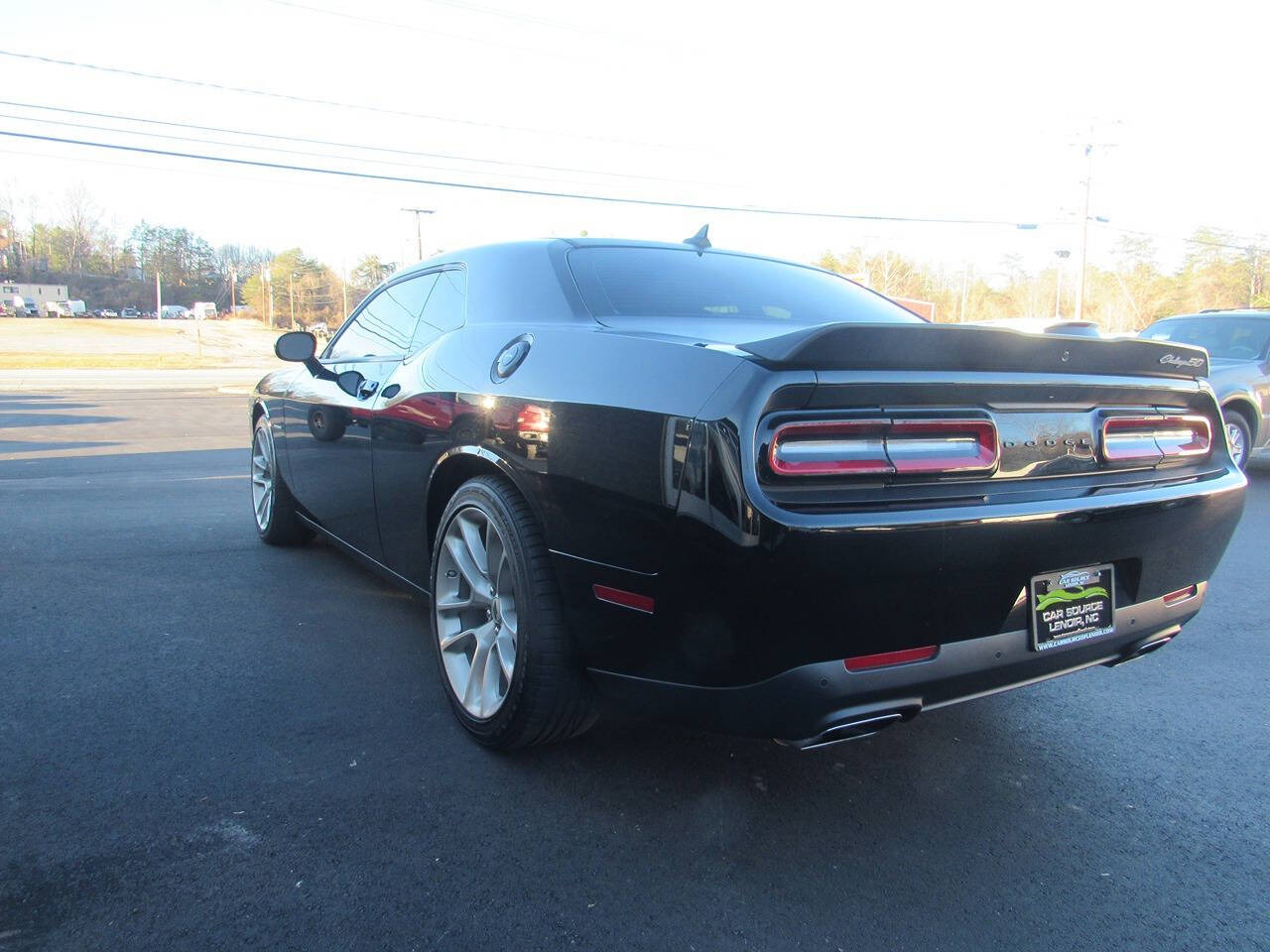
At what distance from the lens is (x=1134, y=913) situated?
199 cm

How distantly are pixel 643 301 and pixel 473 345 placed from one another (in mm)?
575

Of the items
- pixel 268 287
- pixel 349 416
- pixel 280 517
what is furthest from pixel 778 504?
pixel 268 287

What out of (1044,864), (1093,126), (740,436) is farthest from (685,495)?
(1093,126)

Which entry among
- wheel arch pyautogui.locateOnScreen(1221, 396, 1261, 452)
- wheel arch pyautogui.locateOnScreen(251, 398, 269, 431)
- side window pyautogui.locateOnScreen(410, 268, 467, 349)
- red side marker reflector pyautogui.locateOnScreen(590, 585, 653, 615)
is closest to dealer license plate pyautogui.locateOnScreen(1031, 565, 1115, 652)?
red side marker reflector pyautogui.locateOnScreen(590, 585, 653, 615)

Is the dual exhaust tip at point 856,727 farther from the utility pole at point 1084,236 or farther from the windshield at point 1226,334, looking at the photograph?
the utility pole at point 1084,236

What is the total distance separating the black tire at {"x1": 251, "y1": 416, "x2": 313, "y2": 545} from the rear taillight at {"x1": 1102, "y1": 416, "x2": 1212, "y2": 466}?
12.9ft

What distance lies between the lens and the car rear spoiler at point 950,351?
1942mm

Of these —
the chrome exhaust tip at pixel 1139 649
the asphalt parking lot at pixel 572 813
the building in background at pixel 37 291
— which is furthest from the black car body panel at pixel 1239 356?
the building in background at pixel 37 291

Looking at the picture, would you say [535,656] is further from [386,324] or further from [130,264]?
[130,264]

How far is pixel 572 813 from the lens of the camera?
2375mm

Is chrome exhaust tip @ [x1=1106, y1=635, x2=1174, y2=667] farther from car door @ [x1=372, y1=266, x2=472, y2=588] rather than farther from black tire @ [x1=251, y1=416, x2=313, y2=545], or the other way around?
black tire @ [x1=251, y1=416, x2=313, y2=545]

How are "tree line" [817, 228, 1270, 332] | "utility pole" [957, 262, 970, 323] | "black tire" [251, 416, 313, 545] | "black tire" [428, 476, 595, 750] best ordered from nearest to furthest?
"black tire" [428, 476, 595, 750] → "black tire" [251, 416, 313, 545] → "tree line" [817, 228, 1270, 332] → "utility pole" [957, 262, 970, 323]

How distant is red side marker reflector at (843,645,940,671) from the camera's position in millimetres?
1981

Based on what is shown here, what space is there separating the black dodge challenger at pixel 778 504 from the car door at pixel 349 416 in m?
0.59
